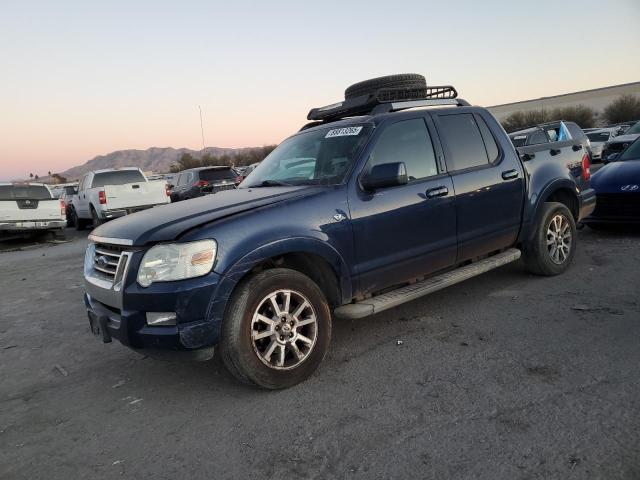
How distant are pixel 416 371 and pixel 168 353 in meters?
1.65

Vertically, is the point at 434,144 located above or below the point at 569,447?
above

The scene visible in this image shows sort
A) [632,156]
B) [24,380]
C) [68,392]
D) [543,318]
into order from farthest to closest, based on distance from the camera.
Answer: [632,156]
[543,318]
[24,380]
[68,392]

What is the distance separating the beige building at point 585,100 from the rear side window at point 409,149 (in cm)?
6472

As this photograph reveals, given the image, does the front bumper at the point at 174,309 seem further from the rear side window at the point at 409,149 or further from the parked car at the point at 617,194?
the parked car at the point at 617,194

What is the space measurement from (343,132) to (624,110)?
191ft

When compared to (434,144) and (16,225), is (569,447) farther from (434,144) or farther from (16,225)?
(16,225)

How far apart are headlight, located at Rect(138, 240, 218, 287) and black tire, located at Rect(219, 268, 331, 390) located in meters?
0.30

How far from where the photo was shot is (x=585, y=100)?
67438 mm

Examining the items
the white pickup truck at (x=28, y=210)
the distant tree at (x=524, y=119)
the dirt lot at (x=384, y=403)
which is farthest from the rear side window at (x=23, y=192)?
the distant tree at (x=524, y=119)

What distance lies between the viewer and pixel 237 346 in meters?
3.11

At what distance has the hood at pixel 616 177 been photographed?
6941mm

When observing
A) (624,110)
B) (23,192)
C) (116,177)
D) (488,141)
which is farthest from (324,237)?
(624,110)

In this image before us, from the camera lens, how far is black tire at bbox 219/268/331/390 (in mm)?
3125

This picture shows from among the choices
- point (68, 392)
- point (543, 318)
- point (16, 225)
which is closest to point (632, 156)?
point (543, 318)
